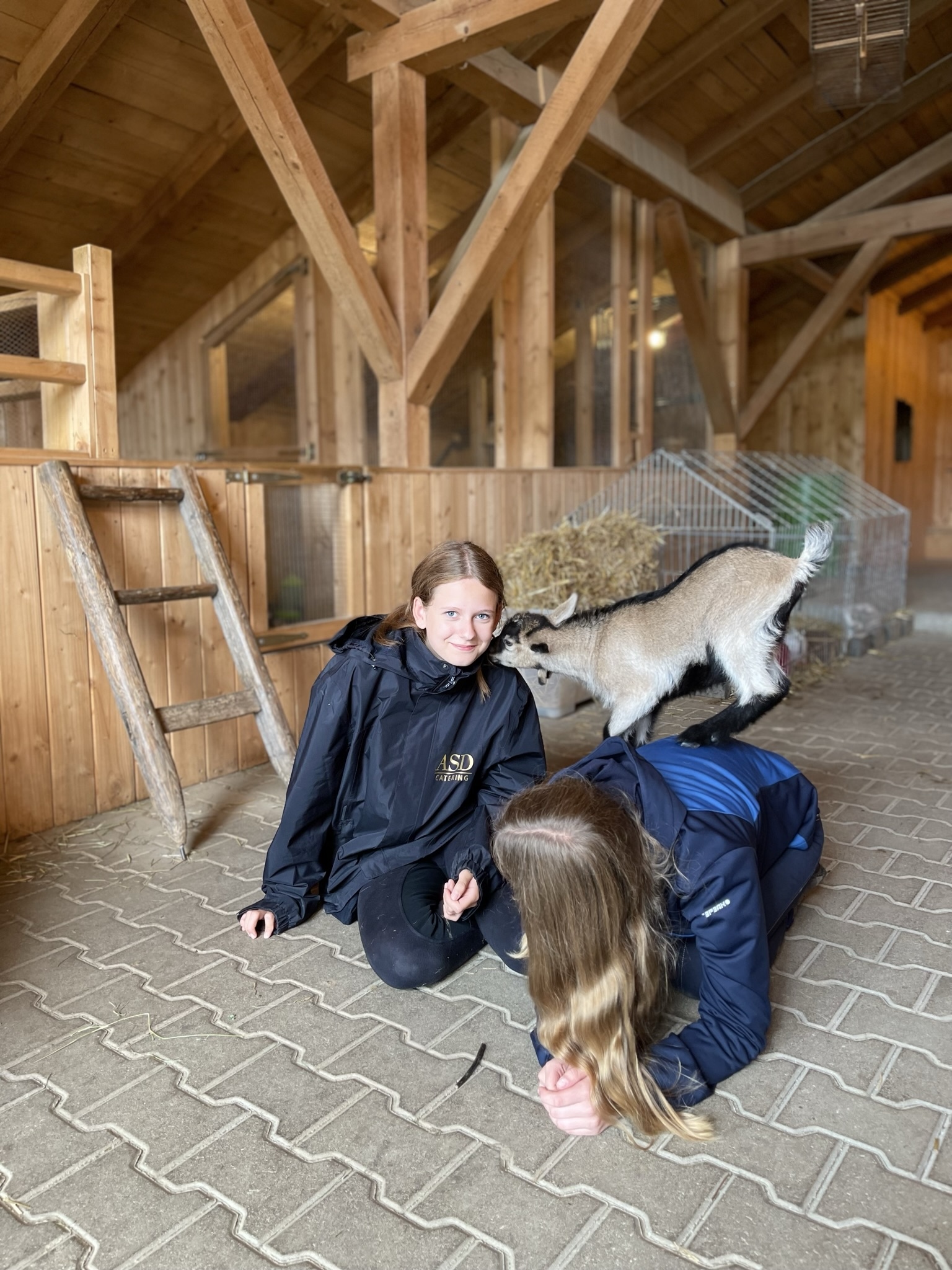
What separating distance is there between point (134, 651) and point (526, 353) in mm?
4191

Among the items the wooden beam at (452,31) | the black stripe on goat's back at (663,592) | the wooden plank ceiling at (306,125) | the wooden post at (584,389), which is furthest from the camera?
the wooden post at (584,389)

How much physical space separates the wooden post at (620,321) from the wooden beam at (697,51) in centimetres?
→ 77

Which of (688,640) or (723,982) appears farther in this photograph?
(688,640)

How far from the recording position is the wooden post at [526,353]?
6715 millimetres

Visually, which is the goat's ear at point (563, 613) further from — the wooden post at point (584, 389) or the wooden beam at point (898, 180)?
the wooden beam at point (898, 180)

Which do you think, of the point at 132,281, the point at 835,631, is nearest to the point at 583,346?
the point at 835,631

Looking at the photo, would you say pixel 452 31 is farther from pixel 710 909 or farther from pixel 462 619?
pixel 710 909

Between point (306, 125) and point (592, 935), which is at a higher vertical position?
point (306, 125)

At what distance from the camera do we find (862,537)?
7297 mm

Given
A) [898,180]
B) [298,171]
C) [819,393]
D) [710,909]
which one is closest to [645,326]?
[898,180]

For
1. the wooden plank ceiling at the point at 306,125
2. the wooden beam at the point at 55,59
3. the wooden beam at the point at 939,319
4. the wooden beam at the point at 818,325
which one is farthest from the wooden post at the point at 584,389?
the wooden beam at the point at 939,319

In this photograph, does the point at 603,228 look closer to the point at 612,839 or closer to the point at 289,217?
the point at 289,217

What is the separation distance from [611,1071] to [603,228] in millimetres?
7046

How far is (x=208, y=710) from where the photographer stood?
3582mm
